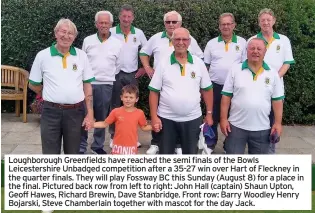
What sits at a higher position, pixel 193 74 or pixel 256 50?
pixel 256 50

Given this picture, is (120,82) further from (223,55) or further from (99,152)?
(223,55)

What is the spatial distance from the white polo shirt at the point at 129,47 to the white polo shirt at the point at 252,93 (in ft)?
6.44

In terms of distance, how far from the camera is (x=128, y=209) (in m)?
5.06

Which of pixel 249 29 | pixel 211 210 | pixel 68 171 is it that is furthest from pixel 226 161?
pixel 249 29

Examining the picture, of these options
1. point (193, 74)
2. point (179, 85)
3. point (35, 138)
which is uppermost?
point (193, 74)

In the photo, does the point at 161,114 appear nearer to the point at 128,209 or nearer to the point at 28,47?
the point at 128,209

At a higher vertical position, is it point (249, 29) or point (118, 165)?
point (249, 29)

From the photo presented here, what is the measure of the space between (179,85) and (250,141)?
887 mm

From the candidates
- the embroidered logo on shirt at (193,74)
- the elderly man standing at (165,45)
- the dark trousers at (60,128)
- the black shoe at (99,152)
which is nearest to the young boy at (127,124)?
the dark trousers at (60,128)

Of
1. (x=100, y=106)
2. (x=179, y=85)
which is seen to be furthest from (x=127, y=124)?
(x=100, y=106)

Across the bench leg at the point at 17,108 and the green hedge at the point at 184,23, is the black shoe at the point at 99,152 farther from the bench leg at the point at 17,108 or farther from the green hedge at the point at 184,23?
the bench leg at the point at 17,108

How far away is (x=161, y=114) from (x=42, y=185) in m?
1.41

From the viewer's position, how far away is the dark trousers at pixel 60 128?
5305 millimetres

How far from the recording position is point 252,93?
541 centimetres
